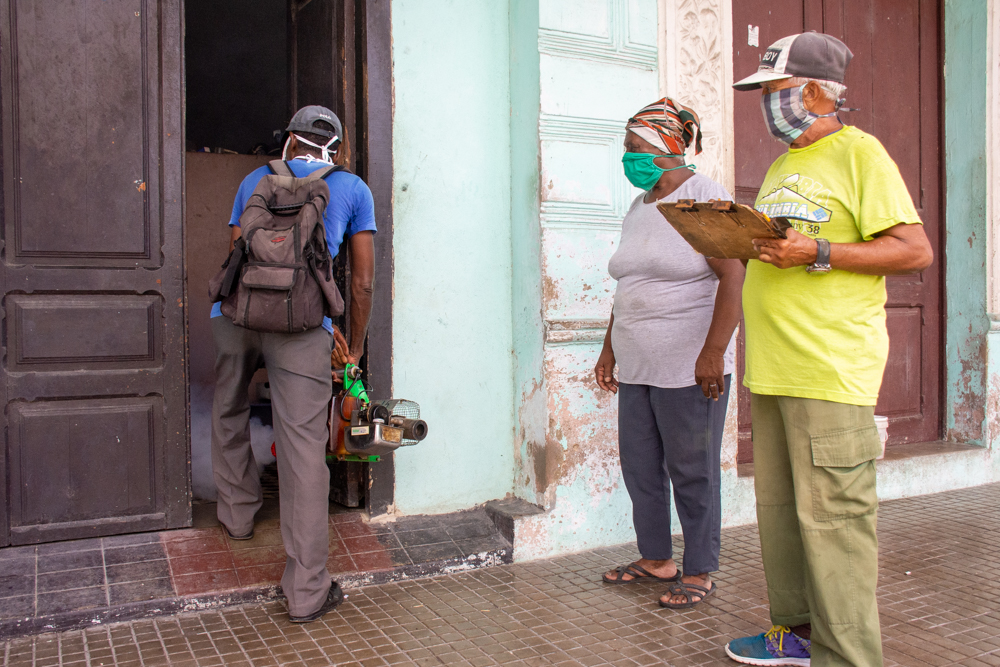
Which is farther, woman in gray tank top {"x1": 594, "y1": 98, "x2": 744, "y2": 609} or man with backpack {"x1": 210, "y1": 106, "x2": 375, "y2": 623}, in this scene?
woman in gray tank top {"x1": 594, "y1": 98, "x2": 744, "y2": 609}

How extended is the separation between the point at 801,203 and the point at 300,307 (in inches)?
66.8

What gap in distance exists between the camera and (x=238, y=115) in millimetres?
7434

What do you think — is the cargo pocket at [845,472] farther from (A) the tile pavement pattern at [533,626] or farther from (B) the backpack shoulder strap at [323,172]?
(B) the backpack shoulder strap at [323,172]

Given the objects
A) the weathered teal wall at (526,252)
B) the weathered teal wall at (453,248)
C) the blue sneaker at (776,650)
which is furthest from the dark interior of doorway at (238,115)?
the blue sneaker at (776,650)

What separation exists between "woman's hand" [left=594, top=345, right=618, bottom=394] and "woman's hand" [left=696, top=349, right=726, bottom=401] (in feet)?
1.78

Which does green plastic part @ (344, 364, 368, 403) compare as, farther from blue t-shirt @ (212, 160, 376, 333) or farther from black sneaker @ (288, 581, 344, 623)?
black sneaker @ (288, 581, 344, 623)

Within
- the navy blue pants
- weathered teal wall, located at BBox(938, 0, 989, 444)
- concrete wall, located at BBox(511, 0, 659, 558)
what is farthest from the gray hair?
weathered teal wall, located at BBox(938, 0, 989, 444)

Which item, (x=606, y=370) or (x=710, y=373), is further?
(x=606, y=370)

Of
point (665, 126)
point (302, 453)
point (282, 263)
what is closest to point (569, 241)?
point (665, 126)

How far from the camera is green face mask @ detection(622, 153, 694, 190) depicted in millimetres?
3324

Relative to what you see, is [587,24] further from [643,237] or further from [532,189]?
[643,237]

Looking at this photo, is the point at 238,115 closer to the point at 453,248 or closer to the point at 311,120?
the point at 453,248

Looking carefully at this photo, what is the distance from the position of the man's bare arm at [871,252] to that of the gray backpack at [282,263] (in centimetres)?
157

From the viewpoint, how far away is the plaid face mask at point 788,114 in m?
2.50
